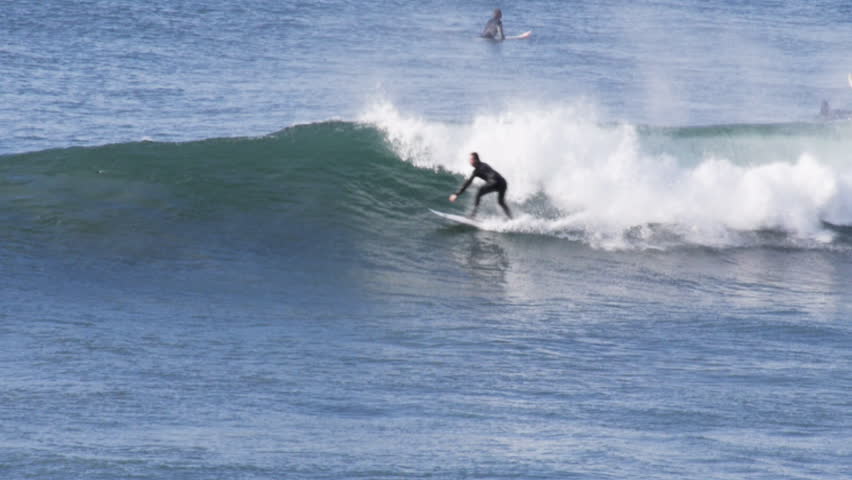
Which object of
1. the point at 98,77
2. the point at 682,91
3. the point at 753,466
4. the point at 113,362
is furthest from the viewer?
the point at 682,91

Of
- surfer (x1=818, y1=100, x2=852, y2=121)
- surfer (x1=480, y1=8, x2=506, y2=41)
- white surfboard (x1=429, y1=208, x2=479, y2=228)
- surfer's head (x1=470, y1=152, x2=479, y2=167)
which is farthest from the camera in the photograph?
surfer (x1=480, y1=8, x2=506, y2=41)

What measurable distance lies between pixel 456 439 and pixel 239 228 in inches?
339

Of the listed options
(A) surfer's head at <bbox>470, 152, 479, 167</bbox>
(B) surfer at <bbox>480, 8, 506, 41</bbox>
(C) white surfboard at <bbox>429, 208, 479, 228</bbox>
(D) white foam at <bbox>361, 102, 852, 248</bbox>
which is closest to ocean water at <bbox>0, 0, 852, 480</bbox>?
(D) white foam at <bbox>361, 102, 852, 248</bbox>

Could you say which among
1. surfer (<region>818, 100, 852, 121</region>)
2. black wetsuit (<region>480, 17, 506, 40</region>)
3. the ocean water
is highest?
black wetsuit (<region>480, 17, 506, 40</region>)

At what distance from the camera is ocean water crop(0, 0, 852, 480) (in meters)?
10.0

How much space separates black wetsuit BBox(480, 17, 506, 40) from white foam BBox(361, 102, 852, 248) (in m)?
25.4

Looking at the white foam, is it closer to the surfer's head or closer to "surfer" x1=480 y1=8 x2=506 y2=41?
the surfer's head

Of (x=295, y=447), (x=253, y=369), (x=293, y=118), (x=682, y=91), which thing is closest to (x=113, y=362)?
(x=253, y=369)

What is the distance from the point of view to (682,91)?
123 ft

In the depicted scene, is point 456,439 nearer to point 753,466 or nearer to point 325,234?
point 753,466

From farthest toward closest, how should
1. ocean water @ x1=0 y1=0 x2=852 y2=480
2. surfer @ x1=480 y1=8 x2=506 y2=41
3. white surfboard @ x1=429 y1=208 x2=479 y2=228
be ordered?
surfer @ x1=480 y1=8 x2=506 y2=41
white surfboard @ x1=429 y1=208 x2=479 y2=228
ocean water @ x1=0 y1=0 x2=852 y2=480

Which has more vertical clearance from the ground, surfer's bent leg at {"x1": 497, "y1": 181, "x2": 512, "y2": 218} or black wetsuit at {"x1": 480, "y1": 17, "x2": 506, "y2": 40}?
black wetsuit at {"x1": 480, "y1": 17, "x2": 506, "y2": 40}

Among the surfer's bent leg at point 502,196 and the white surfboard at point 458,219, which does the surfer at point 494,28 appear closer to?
the white surfboard at point 458,219

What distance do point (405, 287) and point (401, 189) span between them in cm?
490
